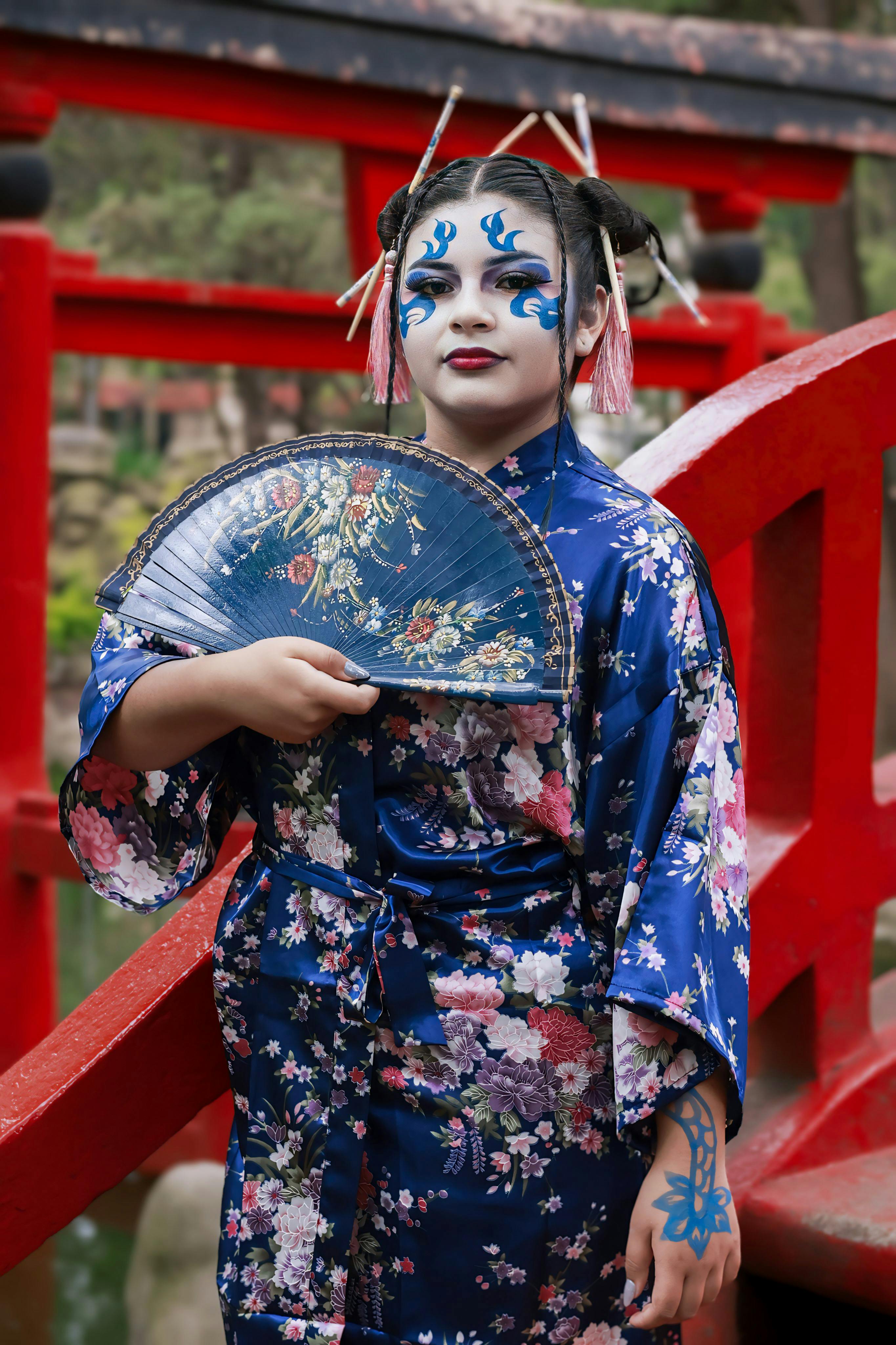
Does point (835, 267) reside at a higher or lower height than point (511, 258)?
higher

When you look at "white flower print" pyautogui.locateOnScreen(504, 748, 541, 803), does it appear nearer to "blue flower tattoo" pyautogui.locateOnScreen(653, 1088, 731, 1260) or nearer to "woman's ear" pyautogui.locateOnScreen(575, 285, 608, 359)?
"blue flower tattoo" pyautogui.locateOnScreen(653, 1088, 731, 1260)

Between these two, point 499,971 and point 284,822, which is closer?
point 499,971

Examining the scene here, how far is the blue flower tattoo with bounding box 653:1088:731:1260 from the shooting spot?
138cm

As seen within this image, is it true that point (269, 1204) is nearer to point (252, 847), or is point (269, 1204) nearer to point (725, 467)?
point (252, 847)

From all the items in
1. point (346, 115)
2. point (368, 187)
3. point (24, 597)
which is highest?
point (346, 115)

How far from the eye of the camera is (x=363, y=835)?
1.48 m

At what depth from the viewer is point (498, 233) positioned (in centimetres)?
151

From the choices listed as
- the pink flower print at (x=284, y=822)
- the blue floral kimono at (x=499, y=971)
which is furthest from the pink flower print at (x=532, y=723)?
the pink flower print at (x=284, y=822)

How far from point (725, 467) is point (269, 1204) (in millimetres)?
1126

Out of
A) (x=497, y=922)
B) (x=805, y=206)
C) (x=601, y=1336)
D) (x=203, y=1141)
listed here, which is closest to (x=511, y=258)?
(x=497, y=922)

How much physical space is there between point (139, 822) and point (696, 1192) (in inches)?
28.6

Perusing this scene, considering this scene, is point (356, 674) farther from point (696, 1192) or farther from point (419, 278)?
point (696, 1192)

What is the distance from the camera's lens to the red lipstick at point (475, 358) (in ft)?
4.91

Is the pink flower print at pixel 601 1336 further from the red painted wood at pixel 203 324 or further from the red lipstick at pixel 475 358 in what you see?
the red painted wood at pixel 203 324
